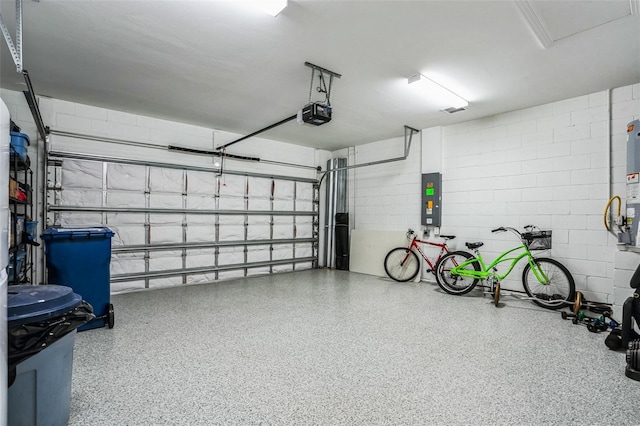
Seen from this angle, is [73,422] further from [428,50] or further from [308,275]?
[308,275]

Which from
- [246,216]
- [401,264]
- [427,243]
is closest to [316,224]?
[246,216]

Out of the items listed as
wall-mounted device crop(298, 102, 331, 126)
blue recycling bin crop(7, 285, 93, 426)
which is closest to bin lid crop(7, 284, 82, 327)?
blue recycling bin crop(7, 285, 93, 426)

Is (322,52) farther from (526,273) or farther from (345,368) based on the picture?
(526,273)

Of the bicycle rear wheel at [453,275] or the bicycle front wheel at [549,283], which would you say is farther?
the bicycle rear wheel at [453,275]

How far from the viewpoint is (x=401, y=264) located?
5.79 m

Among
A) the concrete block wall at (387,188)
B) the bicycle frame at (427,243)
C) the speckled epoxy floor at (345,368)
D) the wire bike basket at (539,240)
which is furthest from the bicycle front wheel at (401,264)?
the wire bike basket at (539,240)

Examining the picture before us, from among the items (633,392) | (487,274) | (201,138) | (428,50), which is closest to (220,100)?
(201,138)

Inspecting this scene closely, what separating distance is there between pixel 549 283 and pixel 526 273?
0.29m

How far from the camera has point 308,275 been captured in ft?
20.7

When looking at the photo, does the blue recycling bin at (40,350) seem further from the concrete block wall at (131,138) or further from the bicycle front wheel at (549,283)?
the bicycle front wheel at (549,283)

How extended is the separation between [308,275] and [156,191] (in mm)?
3218

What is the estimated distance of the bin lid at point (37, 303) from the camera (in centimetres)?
132

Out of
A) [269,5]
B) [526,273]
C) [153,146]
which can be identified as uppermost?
[269,5]

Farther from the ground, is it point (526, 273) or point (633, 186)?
point (633, 186)
